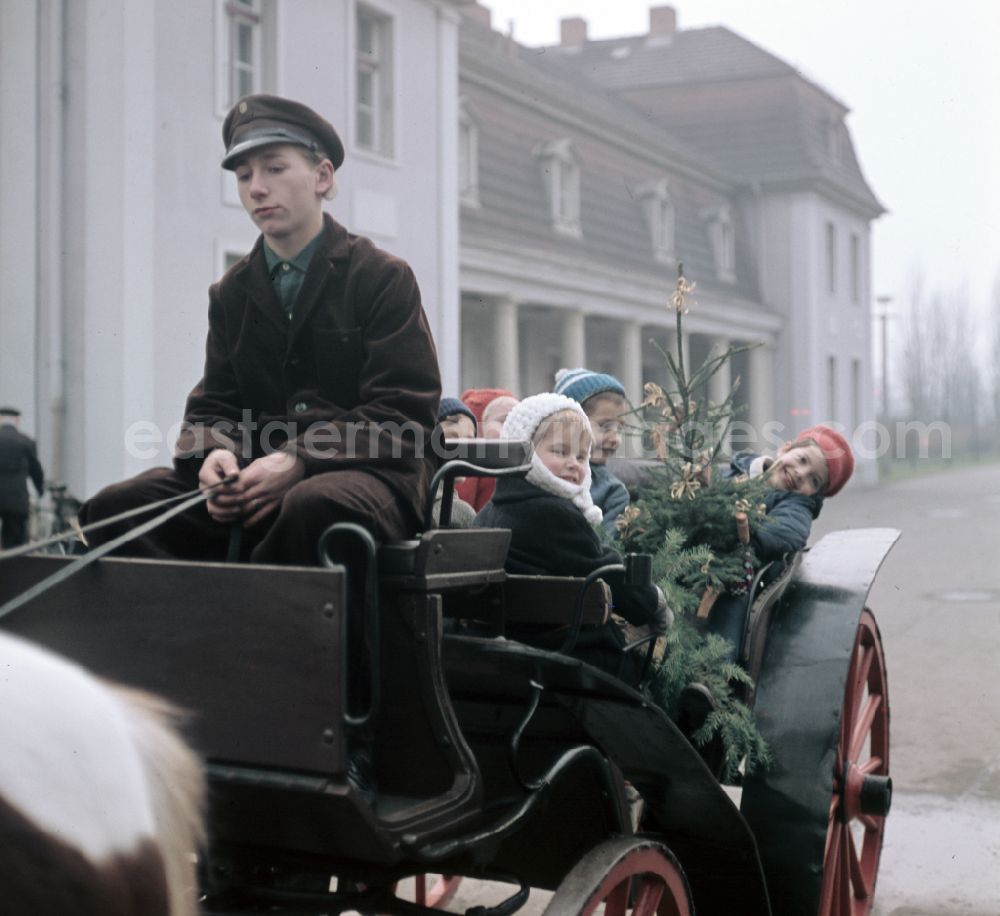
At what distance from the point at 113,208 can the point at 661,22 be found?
2558 centimetres

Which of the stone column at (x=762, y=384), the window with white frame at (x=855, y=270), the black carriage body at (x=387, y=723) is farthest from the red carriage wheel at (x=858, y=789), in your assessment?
the window with white frame at (x=855, y=270)

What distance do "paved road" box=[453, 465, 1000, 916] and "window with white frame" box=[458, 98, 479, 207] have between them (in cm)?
619

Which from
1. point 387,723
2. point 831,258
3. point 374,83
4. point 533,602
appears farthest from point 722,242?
point 387,723

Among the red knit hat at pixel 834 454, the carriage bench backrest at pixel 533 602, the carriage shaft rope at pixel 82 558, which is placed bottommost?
the carriage bench backrest at pixel 533 602

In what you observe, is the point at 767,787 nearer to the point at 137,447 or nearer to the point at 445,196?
the point at 137,447

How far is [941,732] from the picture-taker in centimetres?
593

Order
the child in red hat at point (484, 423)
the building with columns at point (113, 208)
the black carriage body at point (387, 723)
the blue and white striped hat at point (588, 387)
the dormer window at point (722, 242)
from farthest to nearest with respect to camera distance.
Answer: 1. the dormer window at point (722, 242)
2. the building with columns at point (113, 208)
3. the child in red hat at point (484, 423)
4. the blue and white striped hat at point (588, 387)
5. the black carriage body at point (387, 723)

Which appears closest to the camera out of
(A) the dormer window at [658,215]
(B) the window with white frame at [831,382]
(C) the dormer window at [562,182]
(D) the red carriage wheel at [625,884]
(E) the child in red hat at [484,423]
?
(D) the red carriage wheel at [625,884]

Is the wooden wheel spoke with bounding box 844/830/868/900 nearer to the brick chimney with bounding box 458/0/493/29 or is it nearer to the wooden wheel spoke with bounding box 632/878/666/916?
the wooden wheel spoke with bounding box 632/878/666/916

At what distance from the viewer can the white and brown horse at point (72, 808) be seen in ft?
4.53

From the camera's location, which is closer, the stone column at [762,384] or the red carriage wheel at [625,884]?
the red carriage wheel at [625,884]

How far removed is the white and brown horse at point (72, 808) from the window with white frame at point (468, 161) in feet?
51.0

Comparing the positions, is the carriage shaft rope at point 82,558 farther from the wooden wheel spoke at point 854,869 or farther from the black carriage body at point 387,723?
the wooden wheel spoke at point 854,869

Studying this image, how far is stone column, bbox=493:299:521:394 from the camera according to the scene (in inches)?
673
